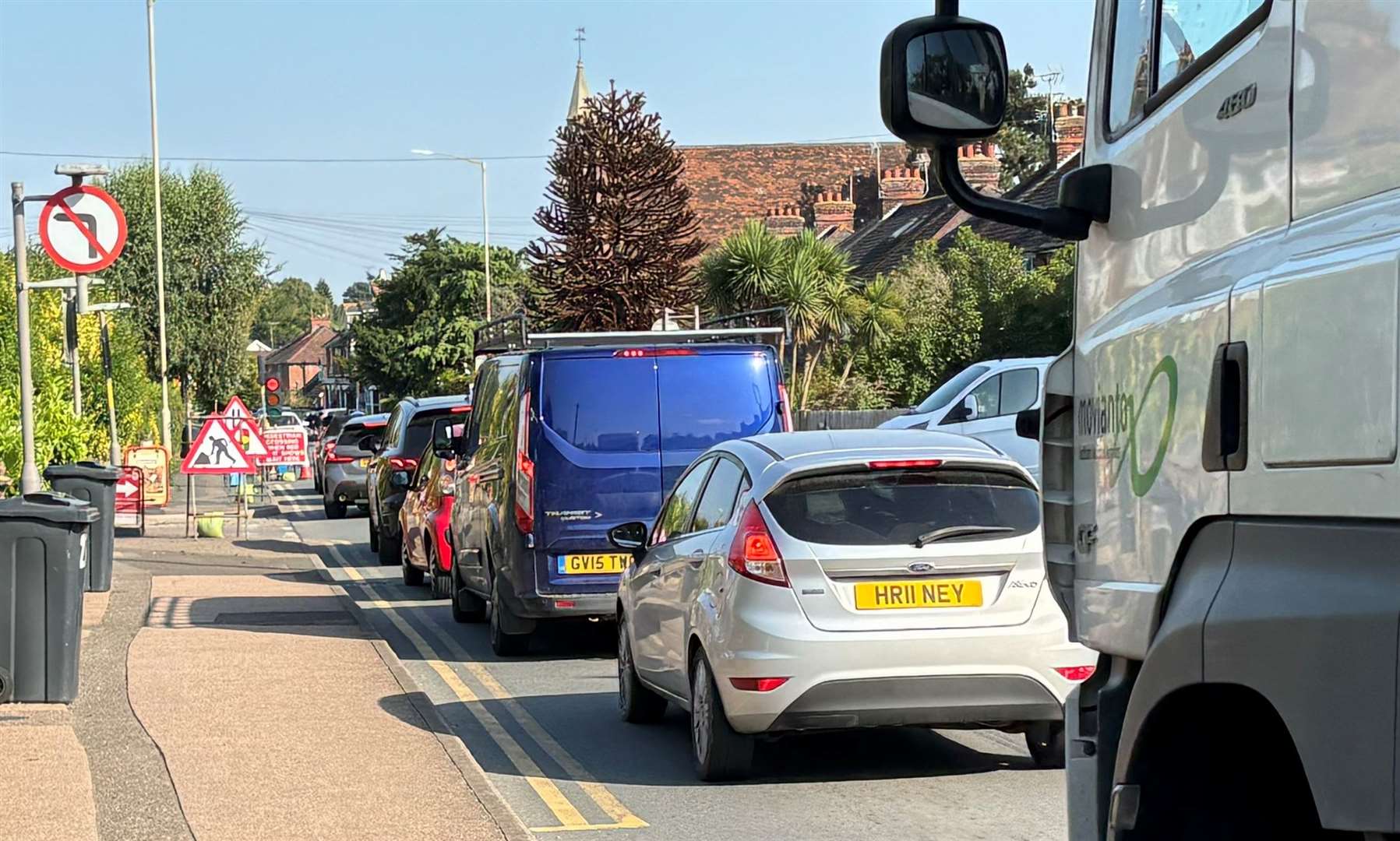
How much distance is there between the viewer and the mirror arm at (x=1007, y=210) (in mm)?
3840

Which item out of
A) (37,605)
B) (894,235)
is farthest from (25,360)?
(894,235)

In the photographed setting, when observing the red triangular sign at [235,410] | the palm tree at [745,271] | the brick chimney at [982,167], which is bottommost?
the red triangular sign at [235,410]

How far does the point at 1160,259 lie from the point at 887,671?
14.8ft

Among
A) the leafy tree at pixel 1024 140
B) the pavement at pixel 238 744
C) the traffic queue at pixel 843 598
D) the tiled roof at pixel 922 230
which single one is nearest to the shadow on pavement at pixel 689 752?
the traffic queue at pixel 843 598

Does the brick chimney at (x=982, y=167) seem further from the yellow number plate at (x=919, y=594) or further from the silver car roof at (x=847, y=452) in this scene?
the yellow number plate at (x=919, y=594)

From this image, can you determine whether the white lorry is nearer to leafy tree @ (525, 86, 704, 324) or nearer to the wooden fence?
the wooden fence

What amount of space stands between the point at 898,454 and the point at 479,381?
24.0 feet

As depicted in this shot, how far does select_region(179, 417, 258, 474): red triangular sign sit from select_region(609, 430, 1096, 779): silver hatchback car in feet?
56.4

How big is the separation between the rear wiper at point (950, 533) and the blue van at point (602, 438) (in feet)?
13.7

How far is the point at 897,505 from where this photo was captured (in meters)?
8.24

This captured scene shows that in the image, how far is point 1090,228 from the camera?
396 cm

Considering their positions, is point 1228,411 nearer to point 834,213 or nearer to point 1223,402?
point 1223,402

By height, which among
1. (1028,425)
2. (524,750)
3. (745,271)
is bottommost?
(524,750)

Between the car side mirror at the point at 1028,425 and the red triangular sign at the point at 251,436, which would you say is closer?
the car side mirror at the point at 1028,425
